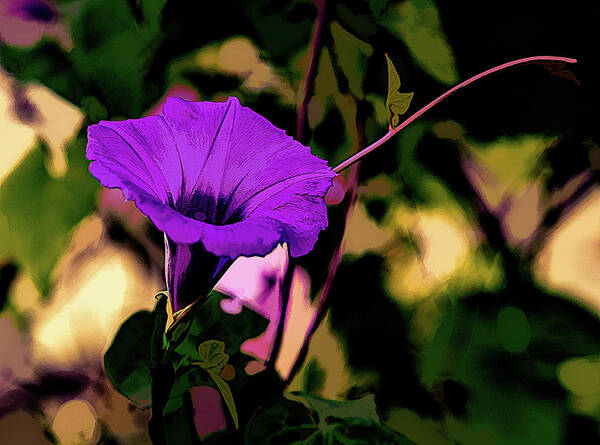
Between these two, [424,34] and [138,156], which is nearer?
[138,156]

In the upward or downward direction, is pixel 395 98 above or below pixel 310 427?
above

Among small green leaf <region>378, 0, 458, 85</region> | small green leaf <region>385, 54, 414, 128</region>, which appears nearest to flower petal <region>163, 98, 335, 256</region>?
small green leaf <region>385, 54, 414, 128</region>

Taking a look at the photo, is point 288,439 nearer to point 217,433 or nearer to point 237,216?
point 217,433

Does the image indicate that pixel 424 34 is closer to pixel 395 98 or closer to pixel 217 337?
pixel 395 98

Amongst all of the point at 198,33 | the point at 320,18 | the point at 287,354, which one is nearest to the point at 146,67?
the point at 198,33

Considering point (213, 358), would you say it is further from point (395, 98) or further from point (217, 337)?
point (395, 98)

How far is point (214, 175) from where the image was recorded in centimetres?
38

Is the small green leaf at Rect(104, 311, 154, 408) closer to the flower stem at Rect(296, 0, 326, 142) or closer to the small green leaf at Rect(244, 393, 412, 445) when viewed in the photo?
the small green leaf at Rect(244, 393, 412, 445)

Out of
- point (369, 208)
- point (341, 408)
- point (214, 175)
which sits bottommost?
point (341, 408)

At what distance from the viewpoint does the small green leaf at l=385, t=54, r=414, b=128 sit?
0.45m

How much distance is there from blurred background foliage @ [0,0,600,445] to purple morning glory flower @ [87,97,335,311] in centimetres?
16

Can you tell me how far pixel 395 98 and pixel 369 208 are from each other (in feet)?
0.41

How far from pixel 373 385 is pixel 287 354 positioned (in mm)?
89

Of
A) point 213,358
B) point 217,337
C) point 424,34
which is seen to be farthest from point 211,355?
point 424,34
